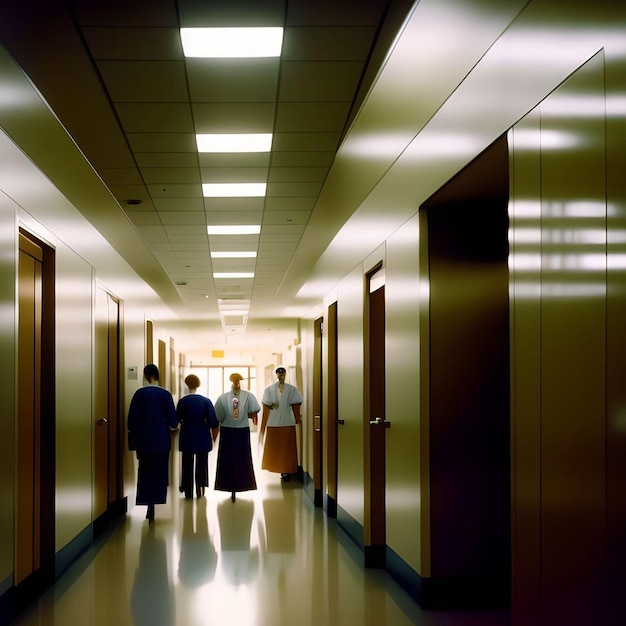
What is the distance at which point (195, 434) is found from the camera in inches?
450

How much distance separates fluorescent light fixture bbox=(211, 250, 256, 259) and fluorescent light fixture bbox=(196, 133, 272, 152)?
4.67m

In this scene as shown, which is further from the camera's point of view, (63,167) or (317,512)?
(317,512)

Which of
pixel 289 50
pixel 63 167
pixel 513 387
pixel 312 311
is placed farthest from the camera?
pixel 312 311

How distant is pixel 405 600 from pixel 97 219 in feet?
15.9

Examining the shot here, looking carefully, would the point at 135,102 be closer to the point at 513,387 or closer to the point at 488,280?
the point at 488,280

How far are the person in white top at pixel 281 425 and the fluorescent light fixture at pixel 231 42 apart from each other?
8.64m

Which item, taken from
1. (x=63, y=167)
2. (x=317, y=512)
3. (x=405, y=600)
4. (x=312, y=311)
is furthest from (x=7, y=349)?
(x=312, y=311)

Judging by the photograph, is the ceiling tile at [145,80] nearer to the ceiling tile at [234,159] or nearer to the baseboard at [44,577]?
the ceiling tile at [234,159]

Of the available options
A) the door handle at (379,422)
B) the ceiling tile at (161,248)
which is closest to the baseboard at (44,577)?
the door handle at (379,422)

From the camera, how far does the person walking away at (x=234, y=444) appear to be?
452 inches

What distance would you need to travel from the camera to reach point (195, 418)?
1152 cm

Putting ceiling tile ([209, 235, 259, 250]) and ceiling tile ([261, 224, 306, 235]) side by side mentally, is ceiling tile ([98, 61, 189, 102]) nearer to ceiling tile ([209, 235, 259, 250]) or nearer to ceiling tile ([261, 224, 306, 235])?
ceiling tile ([261, 224, 306, 235])

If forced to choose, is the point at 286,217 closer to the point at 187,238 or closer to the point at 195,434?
the point at 187,238

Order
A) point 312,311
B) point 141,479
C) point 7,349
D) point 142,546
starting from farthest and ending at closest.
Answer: point 312,311
point 141,479
point 142,546
point 7,349
